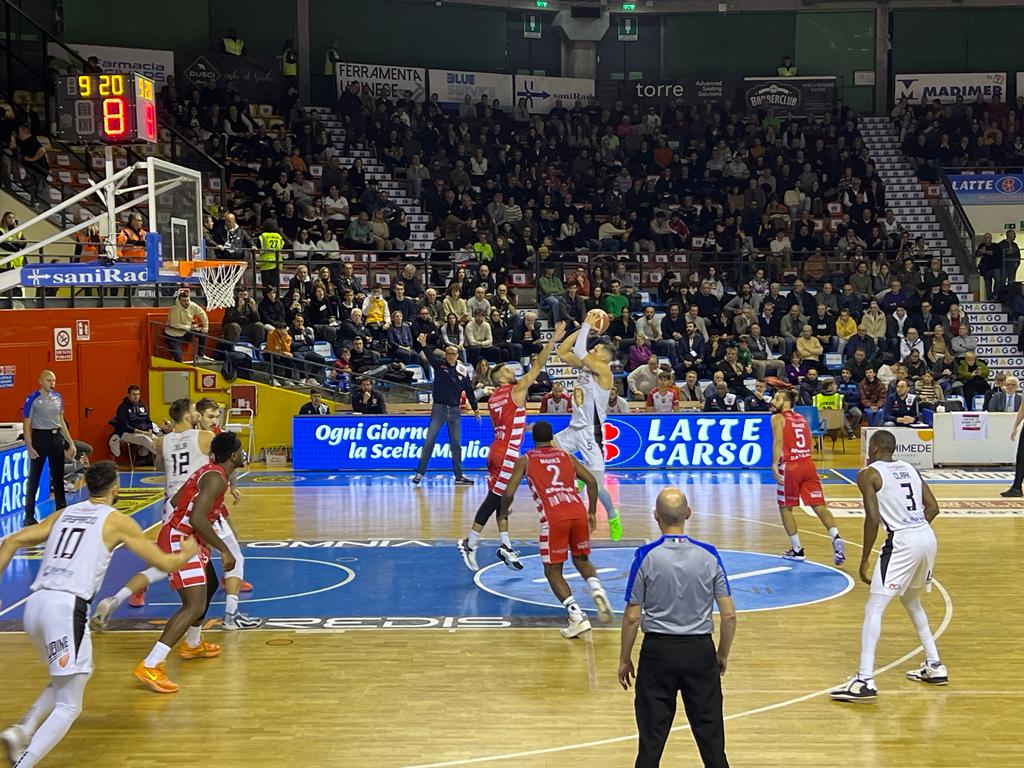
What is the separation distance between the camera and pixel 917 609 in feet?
28.7

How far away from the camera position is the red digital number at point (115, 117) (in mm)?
13062

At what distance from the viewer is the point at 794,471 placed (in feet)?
41.8

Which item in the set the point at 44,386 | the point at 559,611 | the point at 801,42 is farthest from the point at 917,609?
the point at 801,42

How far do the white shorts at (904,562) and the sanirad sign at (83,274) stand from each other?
7.93 meters

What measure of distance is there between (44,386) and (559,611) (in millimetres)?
7884

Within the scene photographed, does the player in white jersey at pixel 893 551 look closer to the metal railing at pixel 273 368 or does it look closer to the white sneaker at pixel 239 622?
the white sneaker at pixel 239 622

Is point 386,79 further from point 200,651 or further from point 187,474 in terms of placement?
point 200,651

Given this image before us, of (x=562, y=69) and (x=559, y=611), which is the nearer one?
(x=559, y=611)

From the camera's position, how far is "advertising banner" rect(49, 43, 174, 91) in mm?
29828

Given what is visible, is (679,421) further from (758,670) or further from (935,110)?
(935,110)

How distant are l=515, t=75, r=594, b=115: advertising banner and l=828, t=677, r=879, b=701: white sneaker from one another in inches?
1106

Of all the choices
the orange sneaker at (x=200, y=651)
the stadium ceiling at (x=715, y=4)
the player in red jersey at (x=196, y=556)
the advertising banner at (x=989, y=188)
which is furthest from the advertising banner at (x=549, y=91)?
the orange sneaker at (x=200, y=651)

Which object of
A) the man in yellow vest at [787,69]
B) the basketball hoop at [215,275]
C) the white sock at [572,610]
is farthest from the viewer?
the man in yellow vest at [787,69]

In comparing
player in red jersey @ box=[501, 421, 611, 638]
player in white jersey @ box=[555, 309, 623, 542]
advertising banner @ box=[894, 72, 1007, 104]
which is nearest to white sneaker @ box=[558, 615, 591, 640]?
player in red jersey @ box=[501, 421, 611, 638]
